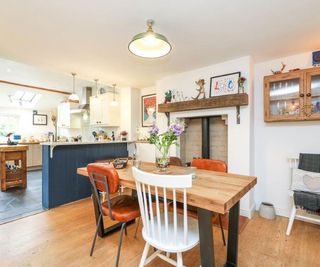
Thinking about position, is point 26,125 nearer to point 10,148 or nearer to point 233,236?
point 10,148

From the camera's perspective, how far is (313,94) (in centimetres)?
235

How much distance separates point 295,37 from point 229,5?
3.60 ft

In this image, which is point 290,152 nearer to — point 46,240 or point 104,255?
point 104,255

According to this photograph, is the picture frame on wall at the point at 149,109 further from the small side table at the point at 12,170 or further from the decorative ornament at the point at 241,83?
the small side table at the point at 12,170

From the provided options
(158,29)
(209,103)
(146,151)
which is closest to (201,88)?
(209,103)

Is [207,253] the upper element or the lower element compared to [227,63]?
lower

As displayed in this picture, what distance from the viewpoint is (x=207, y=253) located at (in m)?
1.21

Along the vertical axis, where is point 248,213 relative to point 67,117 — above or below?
below

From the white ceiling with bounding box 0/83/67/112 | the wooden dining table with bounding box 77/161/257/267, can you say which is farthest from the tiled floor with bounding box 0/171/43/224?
the white ceiling with bounding box 0/83/67/112

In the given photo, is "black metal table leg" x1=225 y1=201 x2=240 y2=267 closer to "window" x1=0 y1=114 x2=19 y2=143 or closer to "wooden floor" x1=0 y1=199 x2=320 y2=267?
"wooden floor" x1=0 y1=199 x2=320 y2=267

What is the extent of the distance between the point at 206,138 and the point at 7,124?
6490 mm

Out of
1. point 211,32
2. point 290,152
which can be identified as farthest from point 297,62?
point 211,32

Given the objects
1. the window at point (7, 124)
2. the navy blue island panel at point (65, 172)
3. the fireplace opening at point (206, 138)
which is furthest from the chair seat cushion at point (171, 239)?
the window at point (7, 124)

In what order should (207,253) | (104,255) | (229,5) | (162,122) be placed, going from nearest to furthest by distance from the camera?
(207,253) → (229,5) → (104,255) → (162,122)
